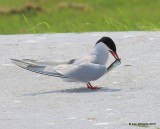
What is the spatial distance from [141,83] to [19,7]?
542 inches

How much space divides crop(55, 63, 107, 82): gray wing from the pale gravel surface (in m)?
0.13

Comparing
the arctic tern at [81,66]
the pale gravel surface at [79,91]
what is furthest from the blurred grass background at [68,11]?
the arctic tern at [81,66]

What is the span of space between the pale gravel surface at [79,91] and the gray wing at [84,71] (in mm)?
126

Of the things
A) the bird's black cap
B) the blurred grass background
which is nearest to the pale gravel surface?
the bird's black cap

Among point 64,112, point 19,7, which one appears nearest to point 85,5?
point 19,7

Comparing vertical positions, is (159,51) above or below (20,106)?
below

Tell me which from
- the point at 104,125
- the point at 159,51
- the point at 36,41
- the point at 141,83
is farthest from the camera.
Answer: the point at 36,41

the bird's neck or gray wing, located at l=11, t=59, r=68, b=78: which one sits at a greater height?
the bird's neck

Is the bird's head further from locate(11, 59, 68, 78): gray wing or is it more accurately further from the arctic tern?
locate(11, 59, 68, 78): gray wing

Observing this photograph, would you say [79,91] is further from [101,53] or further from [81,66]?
[101,53]

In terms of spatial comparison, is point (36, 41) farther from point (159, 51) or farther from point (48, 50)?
point (159, 51)

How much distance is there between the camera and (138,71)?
850 cm

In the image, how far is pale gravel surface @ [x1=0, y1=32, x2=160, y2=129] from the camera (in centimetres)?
697

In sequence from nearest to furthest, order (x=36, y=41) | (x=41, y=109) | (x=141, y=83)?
(x=41, y=109) → (x=141, y=83) → (x=36, y=41)
